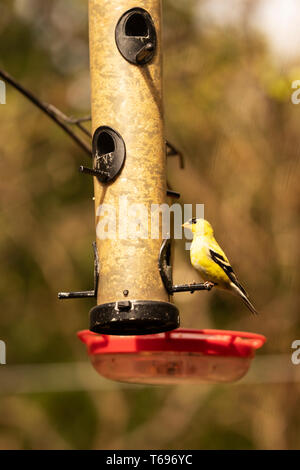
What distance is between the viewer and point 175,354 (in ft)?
19.5

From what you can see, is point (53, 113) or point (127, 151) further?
point (53, 113)

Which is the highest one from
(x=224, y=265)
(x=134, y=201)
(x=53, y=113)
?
(x=53, y=113)

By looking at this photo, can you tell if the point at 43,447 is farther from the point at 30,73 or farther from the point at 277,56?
the point at 277,56

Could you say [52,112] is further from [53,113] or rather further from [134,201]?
[134,201]

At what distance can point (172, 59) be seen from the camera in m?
13.3

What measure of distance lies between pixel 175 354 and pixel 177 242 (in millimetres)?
5012

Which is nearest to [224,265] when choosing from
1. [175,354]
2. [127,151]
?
[175,354]

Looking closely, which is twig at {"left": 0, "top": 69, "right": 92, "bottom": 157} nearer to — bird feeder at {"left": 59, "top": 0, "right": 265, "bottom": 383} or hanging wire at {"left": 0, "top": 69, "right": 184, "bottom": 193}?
hanging wire at {"left": 0, "top": 69, "right": 184, "bottom": 193}

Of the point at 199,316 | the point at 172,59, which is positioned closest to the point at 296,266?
the point at 199,316

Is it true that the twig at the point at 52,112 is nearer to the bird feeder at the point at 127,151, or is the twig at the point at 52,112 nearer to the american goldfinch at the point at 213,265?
the bird feeder at the point at 127,151

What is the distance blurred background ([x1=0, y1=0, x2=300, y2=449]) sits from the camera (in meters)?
12.5

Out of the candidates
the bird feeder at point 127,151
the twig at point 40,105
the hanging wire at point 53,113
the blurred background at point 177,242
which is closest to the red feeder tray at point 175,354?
the bird feeder at point 127,151

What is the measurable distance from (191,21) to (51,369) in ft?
20.6

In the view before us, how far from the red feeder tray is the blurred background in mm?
4974
